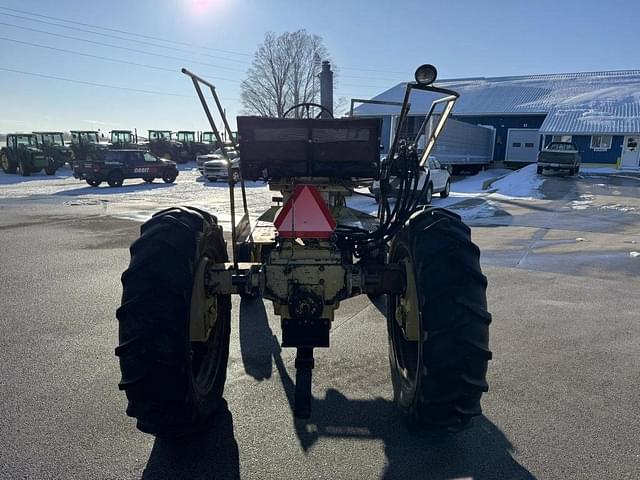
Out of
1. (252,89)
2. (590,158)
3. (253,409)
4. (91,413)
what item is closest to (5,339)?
(91,413)

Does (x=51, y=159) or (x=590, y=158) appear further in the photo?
(x=590, y=158)

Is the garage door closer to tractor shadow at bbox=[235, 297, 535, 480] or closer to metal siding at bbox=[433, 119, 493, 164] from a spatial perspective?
metal siding at bbox=[433, 119, 493, 164]

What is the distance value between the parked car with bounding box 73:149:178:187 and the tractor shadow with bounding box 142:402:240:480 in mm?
20551

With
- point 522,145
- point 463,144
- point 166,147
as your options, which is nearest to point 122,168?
point 166,147

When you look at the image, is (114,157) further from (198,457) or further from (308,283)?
(198,457)

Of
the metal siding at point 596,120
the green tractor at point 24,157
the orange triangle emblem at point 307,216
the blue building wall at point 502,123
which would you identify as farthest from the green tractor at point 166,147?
the orange triangle emblem at point 307,216

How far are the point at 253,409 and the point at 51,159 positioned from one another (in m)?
30.2

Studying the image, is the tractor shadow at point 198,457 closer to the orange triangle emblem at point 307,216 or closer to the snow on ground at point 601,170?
the orange triangle emblem at point 307,216

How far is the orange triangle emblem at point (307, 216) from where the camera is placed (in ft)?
9.54

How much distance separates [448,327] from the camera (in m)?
2.46

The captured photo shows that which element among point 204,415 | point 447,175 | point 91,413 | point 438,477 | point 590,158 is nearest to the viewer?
point 438,477

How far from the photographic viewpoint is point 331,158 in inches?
112

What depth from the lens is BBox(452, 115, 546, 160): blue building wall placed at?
33500mm

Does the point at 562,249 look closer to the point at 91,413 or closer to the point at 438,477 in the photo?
the point at 438,477
